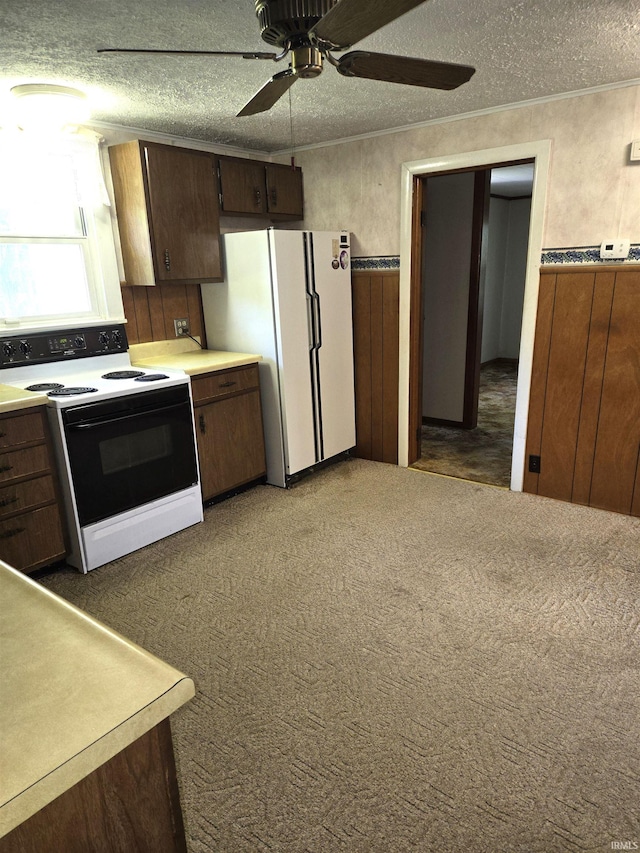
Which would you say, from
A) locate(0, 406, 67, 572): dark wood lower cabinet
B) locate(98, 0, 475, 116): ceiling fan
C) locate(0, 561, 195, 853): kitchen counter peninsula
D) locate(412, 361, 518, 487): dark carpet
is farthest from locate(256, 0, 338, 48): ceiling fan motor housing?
locate(412, 361, 518, 487): dark carpet

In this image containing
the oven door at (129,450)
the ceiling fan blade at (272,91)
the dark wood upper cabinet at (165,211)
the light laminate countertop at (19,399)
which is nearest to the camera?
the ceiling fan blade at (272,91)

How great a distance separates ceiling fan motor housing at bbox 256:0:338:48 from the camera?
1419 mm

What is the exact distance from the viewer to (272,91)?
191cm

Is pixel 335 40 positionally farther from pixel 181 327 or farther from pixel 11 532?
pixel 181 327

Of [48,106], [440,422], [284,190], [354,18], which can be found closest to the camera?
[354,18]

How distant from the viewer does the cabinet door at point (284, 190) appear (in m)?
3.97

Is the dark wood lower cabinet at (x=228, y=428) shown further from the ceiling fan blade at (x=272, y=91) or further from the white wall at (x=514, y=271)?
the white wall at (x=514, y=271)

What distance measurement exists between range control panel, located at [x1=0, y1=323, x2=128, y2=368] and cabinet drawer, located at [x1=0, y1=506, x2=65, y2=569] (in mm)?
877

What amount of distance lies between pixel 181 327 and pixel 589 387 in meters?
2.70

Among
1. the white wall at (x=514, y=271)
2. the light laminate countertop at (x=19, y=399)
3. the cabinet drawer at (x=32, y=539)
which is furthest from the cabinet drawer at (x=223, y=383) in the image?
the white wall at (x=514, y=271)

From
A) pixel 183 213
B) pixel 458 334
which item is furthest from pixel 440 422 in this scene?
pixel 183 213

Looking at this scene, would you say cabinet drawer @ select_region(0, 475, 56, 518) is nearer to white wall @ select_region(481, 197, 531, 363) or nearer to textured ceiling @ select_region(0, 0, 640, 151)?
textured ceiling @ select_region(0, 0, 640, 151)

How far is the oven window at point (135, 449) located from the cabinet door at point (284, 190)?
2.00 metres

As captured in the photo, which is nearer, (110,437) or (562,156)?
(110,437)
